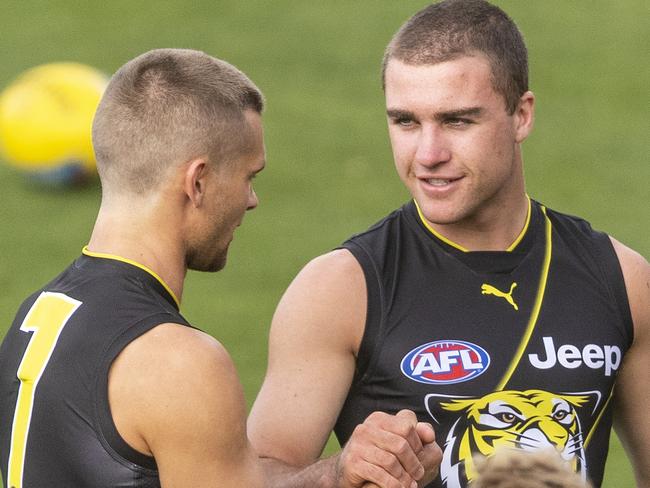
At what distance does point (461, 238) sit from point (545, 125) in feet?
31.4

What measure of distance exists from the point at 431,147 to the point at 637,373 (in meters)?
1.16

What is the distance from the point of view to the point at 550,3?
1722 cm

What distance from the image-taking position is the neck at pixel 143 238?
439 centimetres

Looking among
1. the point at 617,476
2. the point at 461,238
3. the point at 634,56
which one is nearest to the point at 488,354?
the point at 461,238

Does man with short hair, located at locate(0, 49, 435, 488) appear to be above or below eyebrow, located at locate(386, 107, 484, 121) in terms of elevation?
below

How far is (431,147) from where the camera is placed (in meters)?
5.11

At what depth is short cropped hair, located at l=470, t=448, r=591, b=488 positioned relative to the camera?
3162 mm

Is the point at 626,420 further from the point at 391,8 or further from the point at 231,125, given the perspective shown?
the point at 391,8

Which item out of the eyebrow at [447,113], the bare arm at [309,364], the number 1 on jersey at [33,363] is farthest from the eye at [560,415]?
the number 1 on jersey at [33,363]

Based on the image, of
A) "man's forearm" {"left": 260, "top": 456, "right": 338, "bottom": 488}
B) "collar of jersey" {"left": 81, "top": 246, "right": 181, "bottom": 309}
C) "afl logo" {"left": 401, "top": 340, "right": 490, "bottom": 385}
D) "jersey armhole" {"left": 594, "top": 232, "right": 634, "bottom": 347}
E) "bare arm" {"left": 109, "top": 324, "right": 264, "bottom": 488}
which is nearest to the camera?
"bare arm" {"left": 109, "top": 324, "right": 264, "bottom": 488}

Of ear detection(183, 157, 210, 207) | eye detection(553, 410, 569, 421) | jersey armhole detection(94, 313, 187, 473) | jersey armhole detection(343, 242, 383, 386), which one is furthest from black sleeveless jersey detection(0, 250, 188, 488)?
eye detection(553, 410, 569, 421)

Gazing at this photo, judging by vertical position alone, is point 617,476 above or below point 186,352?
below

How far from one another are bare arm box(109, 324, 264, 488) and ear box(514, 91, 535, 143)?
1.77 meters

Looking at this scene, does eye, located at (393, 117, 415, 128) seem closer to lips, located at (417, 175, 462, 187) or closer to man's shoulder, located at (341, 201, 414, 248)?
lips, located at (417, 175, 462, 187)
